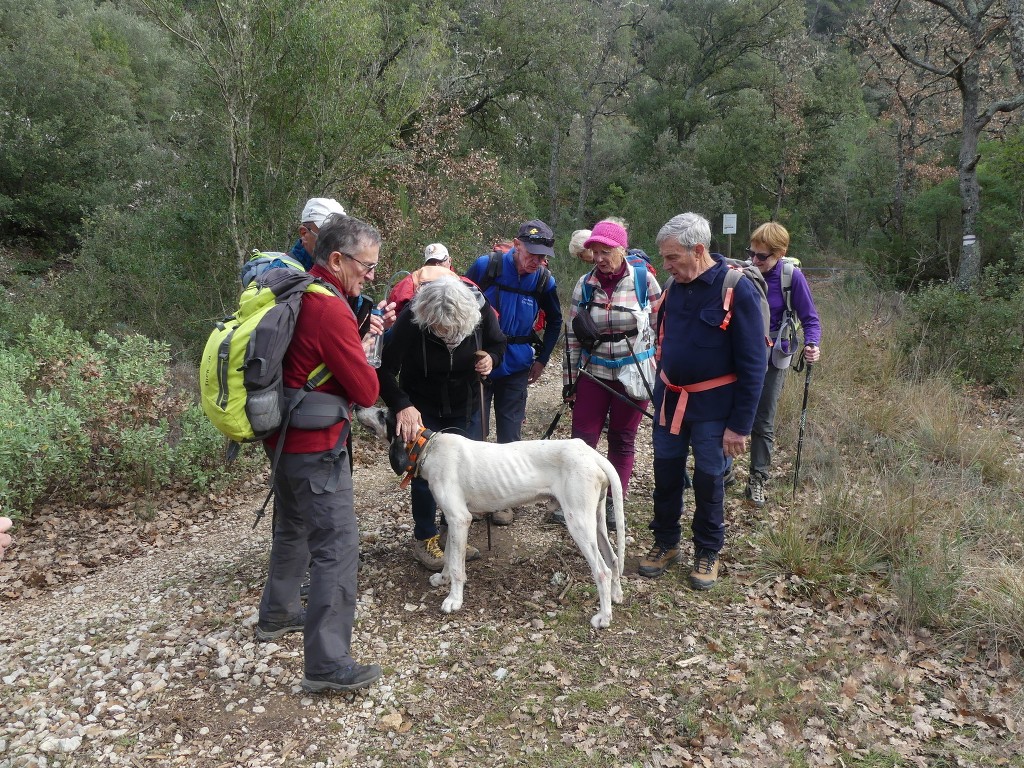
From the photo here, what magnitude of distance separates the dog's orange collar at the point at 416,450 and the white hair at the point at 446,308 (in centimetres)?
59

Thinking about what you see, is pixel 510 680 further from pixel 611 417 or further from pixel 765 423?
pixel 765 423

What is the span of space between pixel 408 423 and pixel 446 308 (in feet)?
2.34

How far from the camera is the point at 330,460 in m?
3.20

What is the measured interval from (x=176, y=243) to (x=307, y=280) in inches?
282

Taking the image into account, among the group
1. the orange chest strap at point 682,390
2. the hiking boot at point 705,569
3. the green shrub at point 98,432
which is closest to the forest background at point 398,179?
the green shrub at point 98,432

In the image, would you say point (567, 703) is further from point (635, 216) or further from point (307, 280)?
point (635, 216)

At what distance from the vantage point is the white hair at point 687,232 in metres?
3.84

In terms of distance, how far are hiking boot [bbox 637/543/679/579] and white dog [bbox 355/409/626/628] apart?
562mm

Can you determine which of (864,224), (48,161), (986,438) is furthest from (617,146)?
(986,438)

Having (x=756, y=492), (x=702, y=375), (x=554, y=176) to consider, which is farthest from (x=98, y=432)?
(x=554, y=176)

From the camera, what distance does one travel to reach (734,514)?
546 centimetres

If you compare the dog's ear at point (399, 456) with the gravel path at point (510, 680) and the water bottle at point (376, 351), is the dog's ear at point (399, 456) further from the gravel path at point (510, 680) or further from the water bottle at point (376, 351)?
the gravel path at point (510, 680)

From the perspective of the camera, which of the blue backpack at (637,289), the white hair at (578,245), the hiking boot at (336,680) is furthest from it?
the white hair at (578,245)

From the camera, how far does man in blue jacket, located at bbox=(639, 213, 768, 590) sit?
3.90 m
